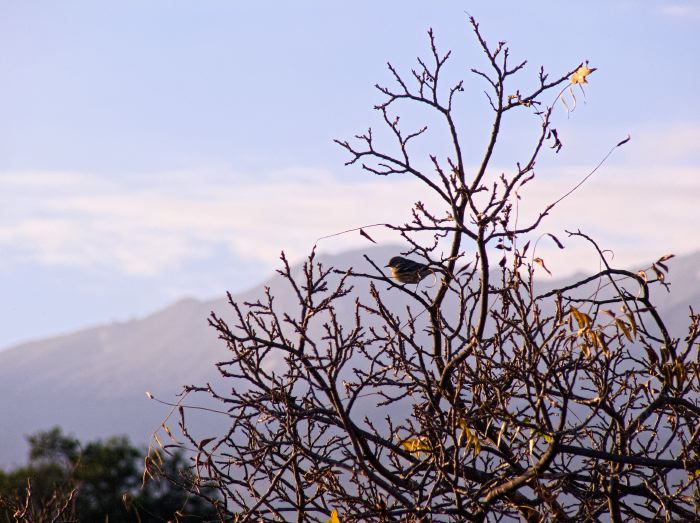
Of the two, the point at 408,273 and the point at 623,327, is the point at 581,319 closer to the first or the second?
the point at 623,327

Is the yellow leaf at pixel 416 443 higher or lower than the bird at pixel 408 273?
lower

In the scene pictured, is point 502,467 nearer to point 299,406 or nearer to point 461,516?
point 461,516

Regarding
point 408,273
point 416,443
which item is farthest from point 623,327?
point 408,273

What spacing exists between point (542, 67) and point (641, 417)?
6.53ft

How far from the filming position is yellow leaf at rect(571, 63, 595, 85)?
482cm

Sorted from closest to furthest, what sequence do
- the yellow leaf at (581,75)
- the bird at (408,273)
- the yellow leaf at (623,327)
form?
the yellow leaf at (623,327) → the yellow leaf at (581,75) → the bird at (408,273)

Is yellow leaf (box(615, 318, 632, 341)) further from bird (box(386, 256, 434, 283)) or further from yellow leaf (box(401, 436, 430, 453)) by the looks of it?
bird (box(386, 256, 434, 283))

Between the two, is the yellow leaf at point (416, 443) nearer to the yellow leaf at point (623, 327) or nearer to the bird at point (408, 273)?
the bird at point (408, 273)

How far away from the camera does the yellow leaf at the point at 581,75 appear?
4816mm

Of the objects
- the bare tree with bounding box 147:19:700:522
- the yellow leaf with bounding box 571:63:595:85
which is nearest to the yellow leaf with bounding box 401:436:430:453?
the bare tree with bounding box 147:19:700:522

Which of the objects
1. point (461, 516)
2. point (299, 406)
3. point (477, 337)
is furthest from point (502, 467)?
point (299, 406)

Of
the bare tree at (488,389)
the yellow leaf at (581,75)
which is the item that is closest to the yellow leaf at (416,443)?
the bare tree at (488,389)

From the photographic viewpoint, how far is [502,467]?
459cm

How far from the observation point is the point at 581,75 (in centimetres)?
484
